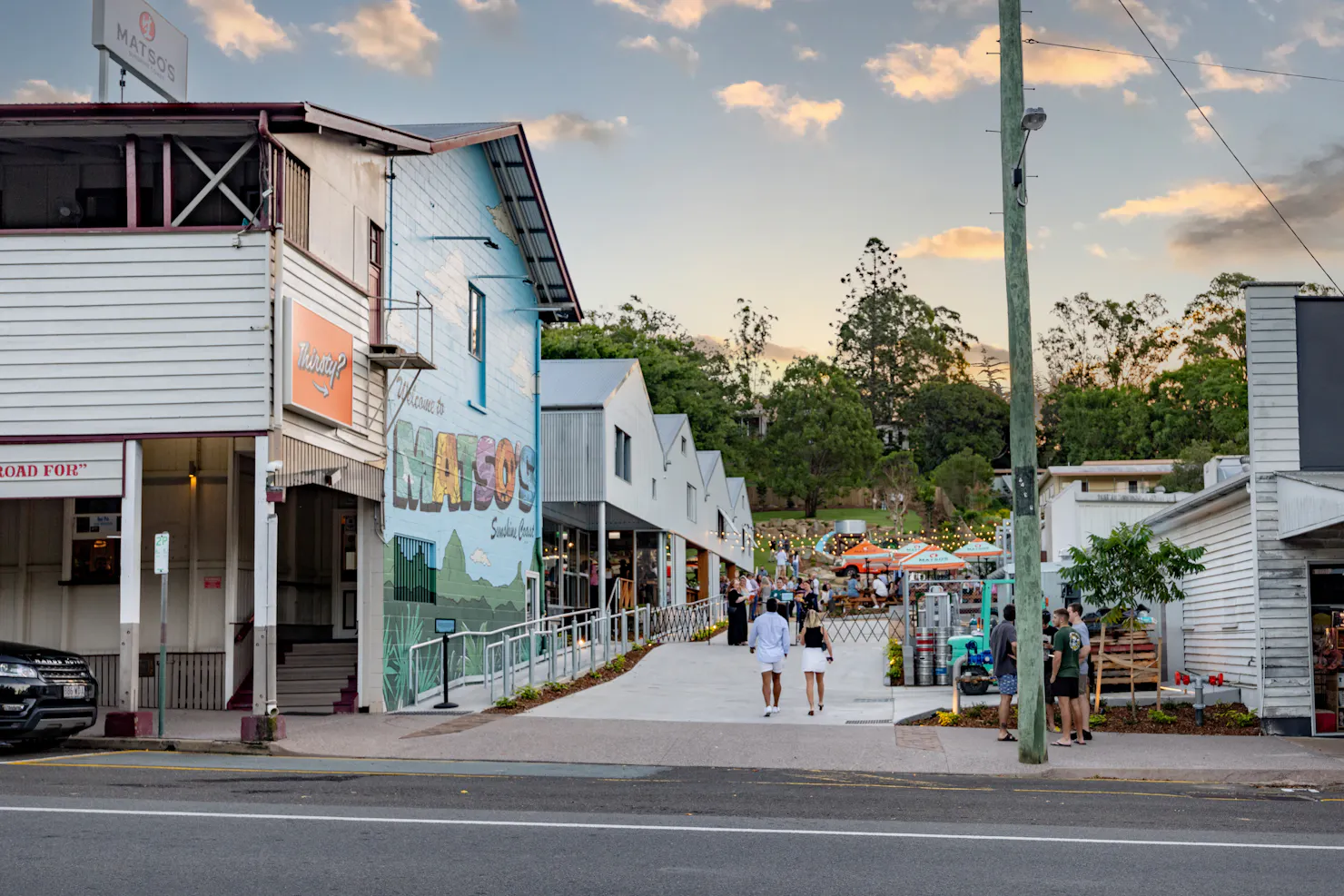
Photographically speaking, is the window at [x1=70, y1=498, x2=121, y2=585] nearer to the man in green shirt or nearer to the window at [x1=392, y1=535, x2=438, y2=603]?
the window at [x1=392, y1=535, x2=438, y2=603]

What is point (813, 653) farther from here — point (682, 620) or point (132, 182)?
point (682, 620)

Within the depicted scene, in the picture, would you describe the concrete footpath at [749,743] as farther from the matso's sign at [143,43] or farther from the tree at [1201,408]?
the tree at [1201,408]

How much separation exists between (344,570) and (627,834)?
46.5ft

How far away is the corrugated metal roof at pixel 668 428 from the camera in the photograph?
43281 mm

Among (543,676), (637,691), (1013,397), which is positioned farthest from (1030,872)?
(543,676)

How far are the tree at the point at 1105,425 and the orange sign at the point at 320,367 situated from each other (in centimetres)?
6683

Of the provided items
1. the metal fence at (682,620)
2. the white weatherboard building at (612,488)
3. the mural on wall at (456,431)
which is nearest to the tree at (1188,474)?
the white weatherboard building at (612,488)

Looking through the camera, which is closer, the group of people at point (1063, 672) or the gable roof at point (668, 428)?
the group of people at point (1063, 672)

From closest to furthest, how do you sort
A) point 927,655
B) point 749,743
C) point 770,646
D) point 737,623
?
point 749,743 < point 770,646 < point 927,655 < point 737,623

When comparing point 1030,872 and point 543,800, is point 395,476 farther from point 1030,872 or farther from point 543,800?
point 1030,872

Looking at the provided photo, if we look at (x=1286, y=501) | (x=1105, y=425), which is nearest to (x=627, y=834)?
(x=1286, y=501)

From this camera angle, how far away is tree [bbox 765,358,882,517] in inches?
3369

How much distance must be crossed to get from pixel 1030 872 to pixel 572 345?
53630 mm

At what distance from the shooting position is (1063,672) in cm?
1708
